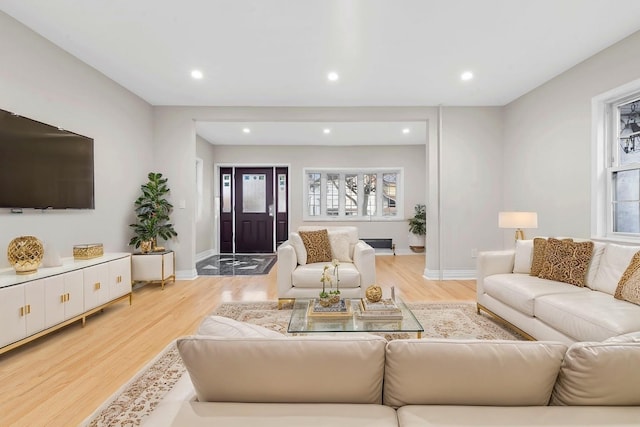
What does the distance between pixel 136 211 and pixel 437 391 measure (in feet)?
15.2

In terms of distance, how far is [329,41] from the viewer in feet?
10.0

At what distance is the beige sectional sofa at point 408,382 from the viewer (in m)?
0.86

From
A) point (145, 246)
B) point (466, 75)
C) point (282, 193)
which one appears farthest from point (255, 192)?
point (466, 75)

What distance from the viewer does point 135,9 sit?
102 inches

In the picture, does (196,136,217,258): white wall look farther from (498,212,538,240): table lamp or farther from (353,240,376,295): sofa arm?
(498,212,538,240): table lamp

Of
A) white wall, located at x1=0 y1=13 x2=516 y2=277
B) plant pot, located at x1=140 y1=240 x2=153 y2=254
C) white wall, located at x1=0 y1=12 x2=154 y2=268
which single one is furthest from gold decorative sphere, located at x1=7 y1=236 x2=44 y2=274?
plant pot, located at x1=140 y1=240 x2=153 y2=254

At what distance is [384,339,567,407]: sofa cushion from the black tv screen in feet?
10.6

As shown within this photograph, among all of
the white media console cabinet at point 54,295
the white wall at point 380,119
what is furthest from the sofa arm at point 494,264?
the white media console cabinet at point 54,295

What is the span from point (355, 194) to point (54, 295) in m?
6.17

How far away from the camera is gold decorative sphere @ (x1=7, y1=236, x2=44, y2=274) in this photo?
8.21 ft

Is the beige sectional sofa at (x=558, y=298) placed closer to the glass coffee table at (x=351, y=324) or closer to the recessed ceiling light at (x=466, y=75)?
the glass coffee table at (x=351, y=324)

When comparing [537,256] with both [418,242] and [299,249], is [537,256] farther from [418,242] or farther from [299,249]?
[418,242]

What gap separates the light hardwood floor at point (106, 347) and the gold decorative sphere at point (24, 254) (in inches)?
24.5

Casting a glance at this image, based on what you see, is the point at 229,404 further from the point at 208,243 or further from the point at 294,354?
the point at 208,243
